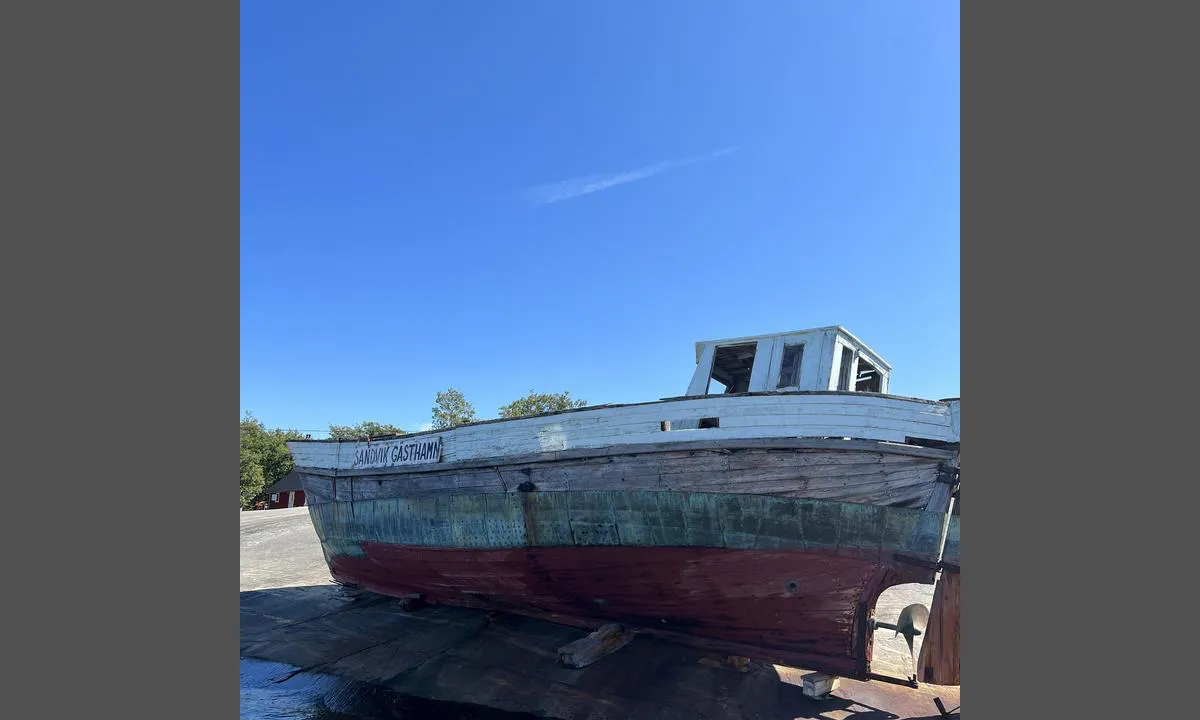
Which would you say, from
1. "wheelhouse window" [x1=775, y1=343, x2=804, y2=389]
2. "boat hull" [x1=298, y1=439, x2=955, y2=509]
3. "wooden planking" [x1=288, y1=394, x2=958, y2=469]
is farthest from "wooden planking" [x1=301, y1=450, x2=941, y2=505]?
"wheelhouse window" [x1=775, y1=343, x2=804, y2=389]

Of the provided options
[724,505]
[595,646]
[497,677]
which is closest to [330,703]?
[497,677]

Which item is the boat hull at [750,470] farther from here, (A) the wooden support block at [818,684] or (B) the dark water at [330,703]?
(B) the dark water at [330,703]

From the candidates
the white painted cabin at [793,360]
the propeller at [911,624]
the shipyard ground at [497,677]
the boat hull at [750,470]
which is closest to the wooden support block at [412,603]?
the shipyard ground at [497,677]

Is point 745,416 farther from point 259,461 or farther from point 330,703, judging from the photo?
point 259,461

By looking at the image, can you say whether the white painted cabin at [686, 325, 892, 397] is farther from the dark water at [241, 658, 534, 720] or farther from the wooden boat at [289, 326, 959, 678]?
the dark water at [241, 658, 534, 720]

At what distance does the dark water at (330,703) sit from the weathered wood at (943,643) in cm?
634

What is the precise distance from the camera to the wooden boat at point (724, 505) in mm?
7461

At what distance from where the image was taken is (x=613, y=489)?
8656 millimetres

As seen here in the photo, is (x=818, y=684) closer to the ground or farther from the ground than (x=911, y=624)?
closer to the ground

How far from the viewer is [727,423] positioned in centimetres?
811

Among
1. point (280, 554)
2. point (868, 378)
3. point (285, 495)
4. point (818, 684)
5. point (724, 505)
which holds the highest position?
point (868, 378)

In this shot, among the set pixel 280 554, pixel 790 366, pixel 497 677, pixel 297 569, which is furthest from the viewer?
pixel 280 554

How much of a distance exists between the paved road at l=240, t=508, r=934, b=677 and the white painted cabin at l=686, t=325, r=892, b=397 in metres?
4.86

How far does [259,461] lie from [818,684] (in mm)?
44385
